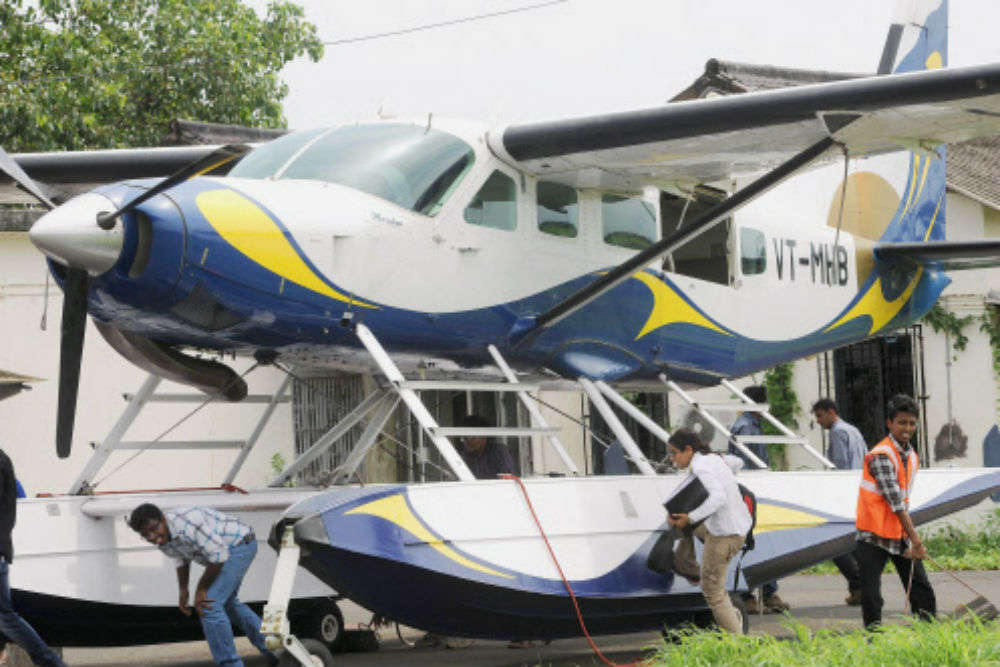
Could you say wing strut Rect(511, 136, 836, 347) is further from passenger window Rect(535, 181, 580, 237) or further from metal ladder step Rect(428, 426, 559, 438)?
metal ladder step Rect(428, 426, 559, 438)

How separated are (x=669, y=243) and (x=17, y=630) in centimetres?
504

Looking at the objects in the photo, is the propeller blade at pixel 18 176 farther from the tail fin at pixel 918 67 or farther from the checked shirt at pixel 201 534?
the tail fin at pixel 918 67

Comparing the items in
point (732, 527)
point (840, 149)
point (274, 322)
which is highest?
point (840, 149)

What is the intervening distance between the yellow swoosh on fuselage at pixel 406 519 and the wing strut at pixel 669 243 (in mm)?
2473

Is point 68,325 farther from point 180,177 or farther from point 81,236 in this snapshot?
point 180,177

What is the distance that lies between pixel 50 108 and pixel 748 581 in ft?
64.3

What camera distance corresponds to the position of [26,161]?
12.8 meters

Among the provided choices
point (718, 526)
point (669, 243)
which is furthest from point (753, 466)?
point (718, 526)

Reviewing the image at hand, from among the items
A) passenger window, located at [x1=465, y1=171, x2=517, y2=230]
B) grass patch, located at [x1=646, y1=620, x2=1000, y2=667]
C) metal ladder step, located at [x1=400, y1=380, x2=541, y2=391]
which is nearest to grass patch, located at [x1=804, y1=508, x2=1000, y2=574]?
metal ladder step, located at [x1=400, y1=380, x2=541, y2=391]

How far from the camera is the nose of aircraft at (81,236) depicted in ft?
30.0

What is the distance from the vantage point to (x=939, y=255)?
14914 mm

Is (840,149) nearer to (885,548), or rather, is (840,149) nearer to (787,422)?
(885,548)

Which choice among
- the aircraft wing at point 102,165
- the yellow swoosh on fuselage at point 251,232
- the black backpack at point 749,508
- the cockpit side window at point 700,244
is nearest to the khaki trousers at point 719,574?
the black backpack at point 749,508

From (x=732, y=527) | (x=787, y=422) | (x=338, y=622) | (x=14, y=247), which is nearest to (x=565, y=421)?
(x=787, y=422)
